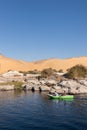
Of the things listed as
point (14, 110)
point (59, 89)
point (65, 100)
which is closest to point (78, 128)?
point (14, 110)

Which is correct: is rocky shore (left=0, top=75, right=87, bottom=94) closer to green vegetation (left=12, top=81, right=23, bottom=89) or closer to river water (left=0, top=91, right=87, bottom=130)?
green vegetation (left=12, top=81, right=23, bottom=89)

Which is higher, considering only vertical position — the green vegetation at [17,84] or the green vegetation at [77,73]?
the green vegetation at [77,73]

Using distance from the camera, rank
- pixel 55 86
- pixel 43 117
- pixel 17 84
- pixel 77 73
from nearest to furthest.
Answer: pixel 43 117 < pixel 55 86 < pixel 17 84 < pixel 77 73

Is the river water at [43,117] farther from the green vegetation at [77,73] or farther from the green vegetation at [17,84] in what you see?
the green vegetation at [77,73]

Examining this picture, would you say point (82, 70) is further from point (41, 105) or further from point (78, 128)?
point (78, 128)

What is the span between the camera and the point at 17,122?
50.6 m

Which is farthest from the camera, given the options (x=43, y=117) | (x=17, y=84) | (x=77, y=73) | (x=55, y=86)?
(x=77, y=73)

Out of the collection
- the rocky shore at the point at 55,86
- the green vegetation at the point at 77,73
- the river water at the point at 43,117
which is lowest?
the river water at the point at 43,117

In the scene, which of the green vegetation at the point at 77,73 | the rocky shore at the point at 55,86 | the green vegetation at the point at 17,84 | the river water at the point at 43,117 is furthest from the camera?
the green vegetation at the point at 77,73

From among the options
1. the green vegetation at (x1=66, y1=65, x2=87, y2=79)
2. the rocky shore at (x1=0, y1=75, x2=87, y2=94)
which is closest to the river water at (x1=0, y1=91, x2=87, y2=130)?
the rocky shore at (x1=0, y1=75, x2=87, y2=94)

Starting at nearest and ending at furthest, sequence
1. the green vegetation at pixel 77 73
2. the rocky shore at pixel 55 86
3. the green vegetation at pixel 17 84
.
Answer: the rocky shore at pixel 55 86 → the green vegetation at pixel 17 84 → the green vegetation at pixel 77 73

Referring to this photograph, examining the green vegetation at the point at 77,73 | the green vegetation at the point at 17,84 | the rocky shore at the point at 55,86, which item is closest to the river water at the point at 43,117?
the rocky shore at the point at 55,86

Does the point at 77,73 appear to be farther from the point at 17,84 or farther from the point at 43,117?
the point at 43,117

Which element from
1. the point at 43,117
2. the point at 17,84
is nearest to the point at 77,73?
the point at 17,84
